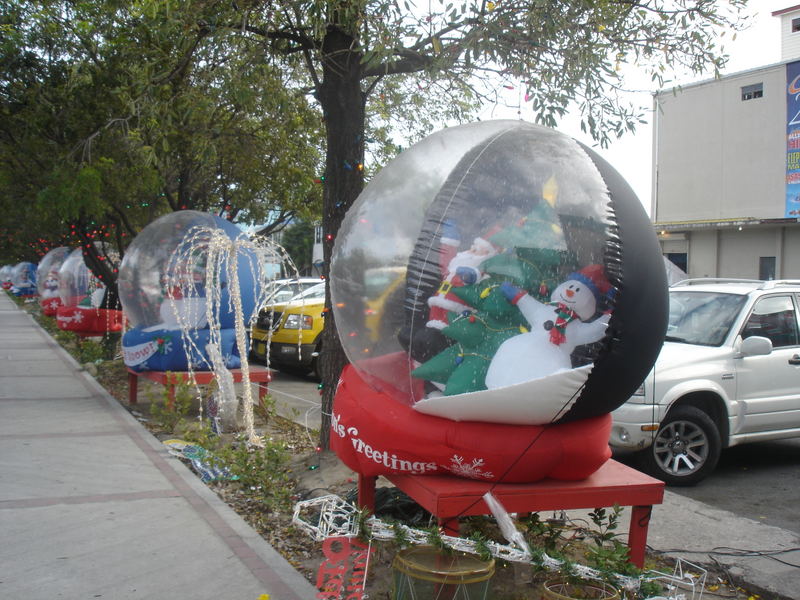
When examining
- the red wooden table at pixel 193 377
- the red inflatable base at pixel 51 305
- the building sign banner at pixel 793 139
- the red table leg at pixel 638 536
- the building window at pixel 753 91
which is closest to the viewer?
the red table leg at pixel 638 536

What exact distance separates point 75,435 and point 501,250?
21.9 ft

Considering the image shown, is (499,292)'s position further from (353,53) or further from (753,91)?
(753,91)

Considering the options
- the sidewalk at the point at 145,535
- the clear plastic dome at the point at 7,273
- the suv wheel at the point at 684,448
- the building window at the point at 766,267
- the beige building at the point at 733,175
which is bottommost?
the sidewalk at the point at 145,535

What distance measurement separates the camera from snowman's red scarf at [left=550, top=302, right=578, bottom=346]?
392cm

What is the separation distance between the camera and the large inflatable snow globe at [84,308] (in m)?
16.9

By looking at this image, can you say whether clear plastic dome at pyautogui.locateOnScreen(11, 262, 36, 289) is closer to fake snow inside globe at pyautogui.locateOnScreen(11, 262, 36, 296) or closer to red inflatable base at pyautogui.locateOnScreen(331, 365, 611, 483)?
fake snow inside globe at pyautogui.locateOnScreen(11, 262, 36, 296)

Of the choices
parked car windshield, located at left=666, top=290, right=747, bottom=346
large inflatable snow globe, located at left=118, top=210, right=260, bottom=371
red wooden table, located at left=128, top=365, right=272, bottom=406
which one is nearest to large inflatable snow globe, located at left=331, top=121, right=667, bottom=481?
parked car windshield, located at left=666, top=290, right=747, bottom=346

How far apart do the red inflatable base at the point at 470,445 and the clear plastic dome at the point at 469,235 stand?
0.74ft

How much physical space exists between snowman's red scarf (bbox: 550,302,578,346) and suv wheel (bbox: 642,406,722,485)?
12.1ft

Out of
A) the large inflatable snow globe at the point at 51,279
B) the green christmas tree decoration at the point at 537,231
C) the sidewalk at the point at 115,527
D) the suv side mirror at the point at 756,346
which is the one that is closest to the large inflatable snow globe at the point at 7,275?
the large inflatable snow globe at the point at 51,279

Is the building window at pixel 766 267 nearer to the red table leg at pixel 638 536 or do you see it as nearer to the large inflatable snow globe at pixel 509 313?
the red table leg at pixel 638 536

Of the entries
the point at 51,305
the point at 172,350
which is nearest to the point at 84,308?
the point at 172,350

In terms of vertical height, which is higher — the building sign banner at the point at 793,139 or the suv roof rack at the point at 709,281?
the building sign banner at the point at 793,139

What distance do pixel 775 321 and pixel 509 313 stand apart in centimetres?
530
